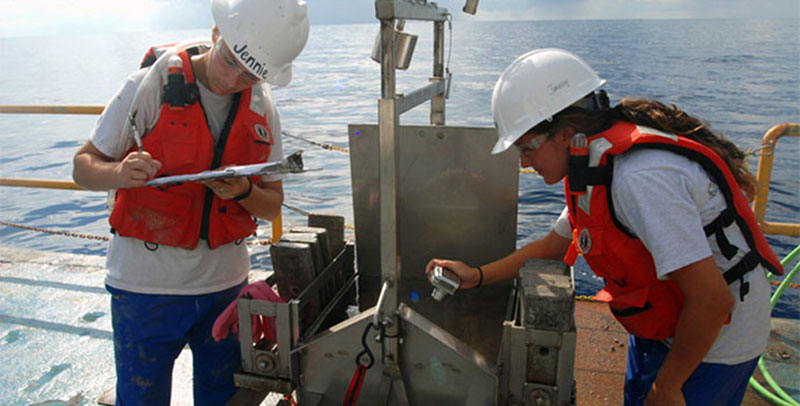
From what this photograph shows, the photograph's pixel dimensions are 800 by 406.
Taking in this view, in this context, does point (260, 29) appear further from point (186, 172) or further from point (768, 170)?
point (768, 170)

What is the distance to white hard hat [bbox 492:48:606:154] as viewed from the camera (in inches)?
61.7

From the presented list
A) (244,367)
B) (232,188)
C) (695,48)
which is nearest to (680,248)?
(232,188)

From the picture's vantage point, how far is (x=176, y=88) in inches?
70.4

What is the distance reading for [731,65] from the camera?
2511 cm

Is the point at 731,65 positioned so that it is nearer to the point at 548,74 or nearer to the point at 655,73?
the point at 655,73

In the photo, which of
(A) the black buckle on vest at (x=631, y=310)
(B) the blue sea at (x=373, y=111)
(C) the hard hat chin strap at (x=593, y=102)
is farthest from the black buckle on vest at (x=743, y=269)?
(B) the blue sea at (x=373, y=111)

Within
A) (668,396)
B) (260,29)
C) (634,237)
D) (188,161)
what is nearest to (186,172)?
(188,161)

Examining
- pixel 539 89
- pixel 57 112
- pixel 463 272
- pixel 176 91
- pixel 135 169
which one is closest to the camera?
pixel 539 89

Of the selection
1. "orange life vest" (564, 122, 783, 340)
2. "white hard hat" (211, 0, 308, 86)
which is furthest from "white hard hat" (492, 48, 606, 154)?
"white hard hat" (211, 0, 308, 86)

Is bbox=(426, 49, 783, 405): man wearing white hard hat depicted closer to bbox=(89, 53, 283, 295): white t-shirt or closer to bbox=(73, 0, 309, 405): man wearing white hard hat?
bbox=(73, 0, 309, 405): man wearing white hard hat

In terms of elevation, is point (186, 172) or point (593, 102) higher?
point (593, 102)

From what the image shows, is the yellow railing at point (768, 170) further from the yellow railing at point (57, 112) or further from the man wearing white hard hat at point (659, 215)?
the yellow railing at point (57, 112)

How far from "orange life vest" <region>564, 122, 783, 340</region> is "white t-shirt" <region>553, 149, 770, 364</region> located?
2cm

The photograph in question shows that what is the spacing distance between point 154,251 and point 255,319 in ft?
1.34
